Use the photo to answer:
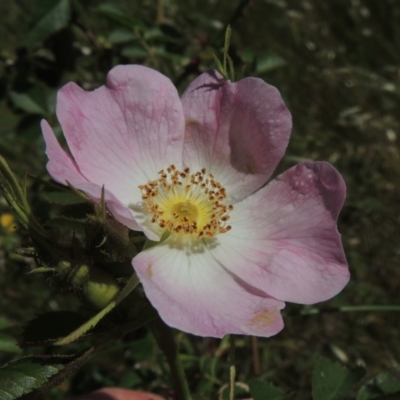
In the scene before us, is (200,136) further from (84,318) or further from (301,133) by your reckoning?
(301,133)

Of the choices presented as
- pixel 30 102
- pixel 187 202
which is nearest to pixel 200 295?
pixel 187 202

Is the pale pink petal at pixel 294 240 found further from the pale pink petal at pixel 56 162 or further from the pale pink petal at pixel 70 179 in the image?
the pale pink petal at pixel 56 162

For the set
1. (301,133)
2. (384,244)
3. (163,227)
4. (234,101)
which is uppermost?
(234,101)

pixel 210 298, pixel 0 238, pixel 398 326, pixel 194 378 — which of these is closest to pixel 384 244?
pixel 398 326

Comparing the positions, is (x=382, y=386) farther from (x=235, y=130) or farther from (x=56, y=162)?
(x=56, y=162)

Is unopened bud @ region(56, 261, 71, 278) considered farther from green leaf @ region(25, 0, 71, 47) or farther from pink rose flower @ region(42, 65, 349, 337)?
green leaf @ region(25, 0, 71, 47)

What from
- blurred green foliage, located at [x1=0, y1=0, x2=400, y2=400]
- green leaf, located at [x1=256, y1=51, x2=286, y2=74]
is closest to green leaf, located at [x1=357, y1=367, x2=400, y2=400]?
blurred green foliage, located at [x1=0, y1=0, x2=400, y2=400]
